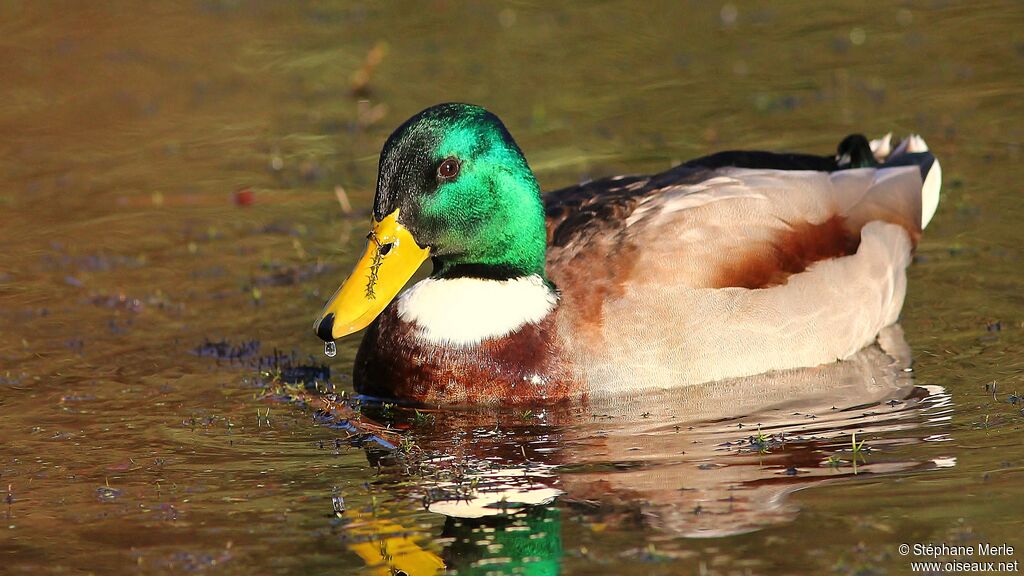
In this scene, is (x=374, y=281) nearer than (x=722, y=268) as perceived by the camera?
Yes

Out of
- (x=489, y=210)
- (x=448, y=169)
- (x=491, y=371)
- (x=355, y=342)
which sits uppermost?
(x=448, y=169)

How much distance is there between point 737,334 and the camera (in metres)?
7.91

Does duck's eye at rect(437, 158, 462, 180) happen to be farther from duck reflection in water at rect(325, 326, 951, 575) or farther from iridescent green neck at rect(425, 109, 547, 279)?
duck reflection in water at rect(325, 326, 951, 575)

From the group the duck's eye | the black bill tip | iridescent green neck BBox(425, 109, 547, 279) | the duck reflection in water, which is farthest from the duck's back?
the black bill tip

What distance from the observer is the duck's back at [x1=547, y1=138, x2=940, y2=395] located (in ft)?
25.2

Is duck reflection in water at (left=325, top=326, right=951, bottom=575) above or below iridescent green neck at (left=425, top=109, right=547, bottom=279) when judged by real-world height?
below

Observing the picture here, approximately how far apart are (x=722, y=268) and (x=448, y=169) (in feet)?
4.79

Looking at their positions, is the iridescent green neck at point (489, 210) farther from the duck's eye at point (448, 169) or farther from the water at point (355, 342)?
the water at point (355, 342)

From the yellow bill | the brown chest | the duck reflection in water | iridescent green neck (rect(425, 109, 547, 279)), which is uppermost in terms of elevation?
iridescent green neck (rect(425, 109, 547, 279))

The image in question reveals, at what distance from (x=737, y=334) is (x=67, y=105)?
283 inches

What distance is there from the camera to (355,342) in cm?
898

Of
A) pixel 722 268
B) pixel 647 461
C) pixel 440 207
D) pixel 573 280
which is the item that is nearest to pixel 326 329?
pixel 440 207

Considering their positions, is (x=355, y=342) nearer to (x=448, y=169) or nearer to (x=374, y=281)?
(x=374, y=281)

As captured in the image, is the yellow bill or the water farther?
the yellow bill
